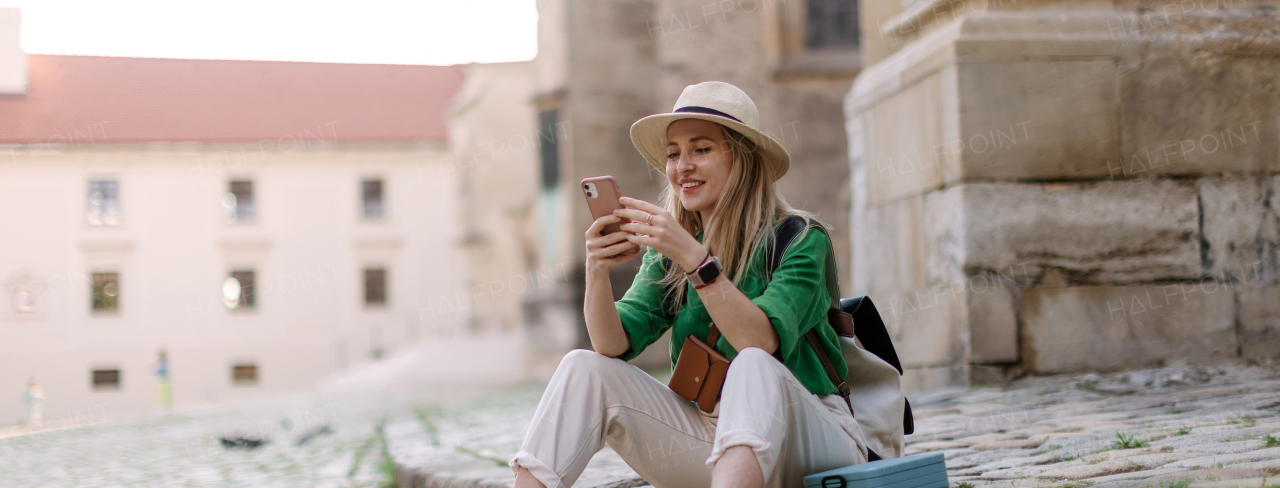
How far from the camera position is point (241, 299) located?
3203 cm

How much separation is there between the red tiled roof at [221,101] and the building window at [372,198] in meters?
1.35

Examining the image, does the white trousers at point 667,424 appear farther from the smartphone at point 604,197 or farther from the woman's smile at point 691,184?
the woman's smile at point 691,184

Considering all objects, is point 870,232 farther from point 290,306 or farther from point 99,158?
point 99,158

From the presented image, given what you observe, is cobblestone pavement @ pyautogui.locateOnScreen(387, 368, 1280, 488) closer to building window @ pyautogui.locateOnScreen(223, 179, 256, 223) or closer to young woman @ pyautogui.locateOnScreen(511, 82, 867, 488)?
young woman @ pyautogui.locateOnScreen(511, 82, 867, 488)

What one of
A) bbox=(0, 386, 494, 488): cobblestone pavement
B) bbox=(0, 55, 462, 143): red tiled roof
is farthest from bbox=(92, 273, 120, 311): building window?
bbox=(0, 386, 494, 488): cobblestone pavement

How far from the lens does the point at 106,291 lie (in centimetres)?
3164

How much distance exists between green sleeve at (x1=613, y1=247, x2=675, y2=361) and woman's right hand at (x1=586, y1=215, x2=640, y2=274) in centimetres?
24

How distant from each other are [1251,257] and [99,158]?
1276 inches

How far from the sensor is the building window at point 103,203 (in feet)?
104

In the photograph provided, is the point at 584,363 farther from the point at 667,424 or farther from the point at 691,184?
the point at 691,184

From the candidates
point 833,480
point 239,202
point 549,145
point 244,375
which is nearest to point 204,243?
point 239,202

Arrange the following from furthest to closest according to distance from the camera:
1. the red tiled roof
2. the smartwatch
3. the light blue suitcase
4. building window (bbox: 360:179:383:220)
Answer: building window (bbox: 360:179:383:220) < the red tiled roof < the smartwatch < the light blue suitcase

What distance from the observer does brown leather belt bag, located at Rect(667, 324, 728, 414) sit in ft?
8.32

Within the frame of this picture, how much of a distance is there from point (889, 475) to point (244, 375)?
31353mm
